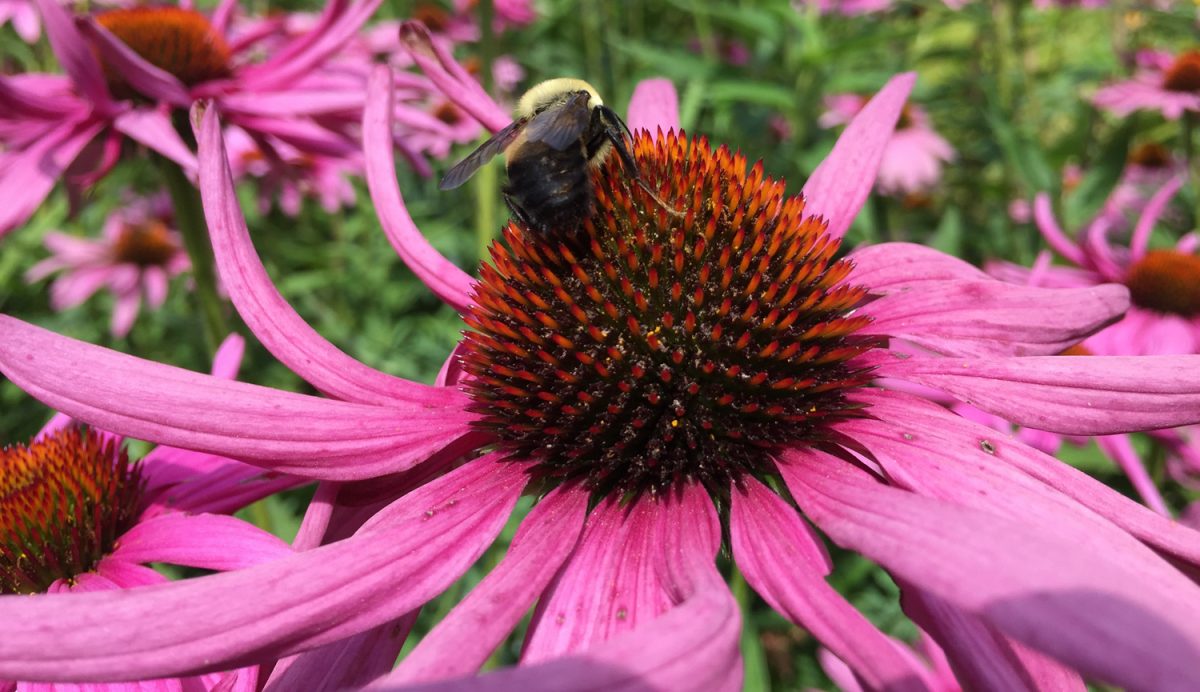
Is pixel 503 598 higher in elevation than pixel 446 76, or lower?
lower

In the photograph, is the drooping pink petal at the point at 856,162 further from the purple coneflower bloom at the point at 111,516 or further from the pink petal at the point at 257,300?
the purple coneflower bloom at the point at 111,516

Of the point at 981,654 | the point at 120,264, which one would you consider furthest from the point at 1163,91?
the point at 120,264

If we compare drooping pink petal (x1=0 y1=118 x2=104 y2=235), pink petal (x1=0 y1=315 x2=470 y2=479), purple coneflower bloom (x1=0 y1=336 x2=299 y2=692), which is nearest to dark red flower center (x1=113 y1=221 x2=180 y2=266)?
drooping pink petal (x1=0 y1=118 x2=104 y2=235)

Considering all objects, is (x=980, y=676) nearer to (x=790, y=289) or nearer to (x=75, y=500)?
(x=790, y=289)

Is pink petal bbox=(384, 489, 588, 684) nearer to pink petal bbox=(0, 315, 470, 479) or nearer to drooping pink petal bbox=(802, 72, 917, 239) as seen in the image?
pink petal bbox=(0, 315, 470, 479)

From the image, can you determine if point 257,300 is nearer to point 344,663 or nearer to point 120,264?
point 344,663

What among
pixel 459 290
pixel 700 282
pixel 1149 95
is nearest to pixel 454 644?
pixel 700 282
